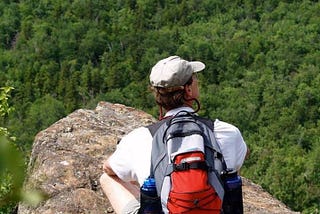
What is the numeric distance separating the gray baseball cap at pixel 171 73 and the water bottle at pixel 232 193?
0.34 meters

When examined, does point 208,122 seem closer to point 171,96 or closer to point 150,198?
point 171,96

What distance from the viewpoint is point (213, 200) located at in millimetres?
2209

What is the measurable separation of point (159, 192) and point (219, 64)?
68823 mm

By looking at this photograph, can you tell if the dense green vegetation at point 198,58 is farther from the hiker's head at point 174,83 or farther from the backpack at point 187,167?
the backpack at point 187,167

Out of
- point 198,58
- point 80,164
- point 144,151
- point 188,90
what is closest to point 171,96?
point 188,90

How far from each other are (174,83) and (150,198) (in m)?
0.38

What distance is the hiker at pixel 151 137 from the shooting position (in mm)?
2426

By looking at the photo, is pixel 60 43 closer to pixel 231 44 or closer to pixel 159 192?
pixel 231 44

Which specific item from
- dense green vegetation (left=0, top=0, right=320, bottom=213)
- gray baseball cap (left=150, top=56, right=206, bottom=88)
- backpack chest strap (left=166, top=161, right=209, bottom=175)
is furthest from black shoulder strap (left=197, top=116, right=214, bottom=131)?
dense green vegetation (left=0, top=0, right=320, bottom=213)

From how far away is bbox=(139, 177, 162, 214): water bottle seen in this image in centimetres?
236

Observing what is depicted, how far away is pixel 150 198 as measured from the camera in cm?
237

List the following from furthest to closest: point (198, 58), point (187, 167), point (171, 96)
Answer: point (198, 58)
point (171, 96)
point (187, 167)

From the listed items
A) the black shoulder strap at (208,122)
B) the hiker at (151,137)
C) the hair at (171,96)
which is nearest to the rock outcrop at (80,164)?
the hiker at (151,137)

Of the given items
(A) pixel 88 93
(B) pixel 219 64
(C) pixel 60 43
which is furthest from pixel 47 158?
(C) pixel 60 43
